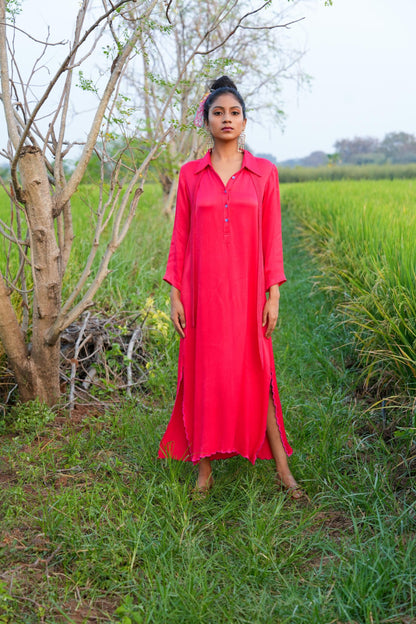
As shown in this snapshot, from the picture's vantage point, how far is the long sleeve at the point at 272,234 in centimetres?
214

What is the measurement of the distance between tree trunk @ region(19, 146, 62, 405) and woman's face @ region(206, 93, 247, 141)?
35.4 inches

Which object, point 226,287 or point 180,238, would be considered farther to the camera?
point 180,238

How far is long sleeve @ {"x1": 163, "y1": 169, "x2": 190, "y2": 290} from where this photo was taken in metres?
2.20

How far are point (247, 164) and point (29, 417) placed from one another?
1547 millimetres

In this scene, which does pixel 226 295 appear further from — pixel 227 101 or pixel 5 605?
pixel 5 605

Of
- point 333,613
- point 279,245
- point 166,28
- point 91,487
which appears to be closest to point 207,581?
point 333,613

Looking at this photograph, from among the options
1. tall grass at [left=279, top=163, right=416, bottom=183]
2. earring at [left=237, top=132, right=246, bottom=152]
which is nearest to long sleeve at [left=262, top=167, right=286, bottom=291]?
earring at [left=237, top=132, right=246, bottom=152]

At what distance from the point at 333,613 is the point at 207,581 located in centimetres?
38

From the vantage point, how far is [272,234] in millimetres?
2160

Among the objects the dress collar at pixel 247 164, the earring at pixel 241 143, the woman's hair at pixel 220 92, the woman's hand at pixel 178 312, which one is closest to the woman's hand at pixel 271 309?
the woman's hand at pixel 178 312

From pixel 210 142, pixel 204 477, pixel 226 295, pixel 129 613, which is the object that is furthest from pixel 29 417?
pixel 210 142

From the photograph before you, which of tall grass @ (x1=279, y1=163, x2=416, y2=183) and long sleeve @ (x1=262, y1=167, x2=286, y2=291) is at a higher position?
long sleeve @ (x1=262, y1=167, x2=286, y2=291)

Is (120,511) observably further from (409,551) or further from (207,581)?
(409,551)

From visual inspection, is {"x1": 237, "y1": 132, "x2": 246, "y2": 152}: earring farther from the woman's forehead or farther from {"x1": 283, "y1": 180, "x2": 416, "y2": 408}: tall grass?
{"x1": 283, "y1": 180, "x2": 416, "y2": 408}: tall grass
